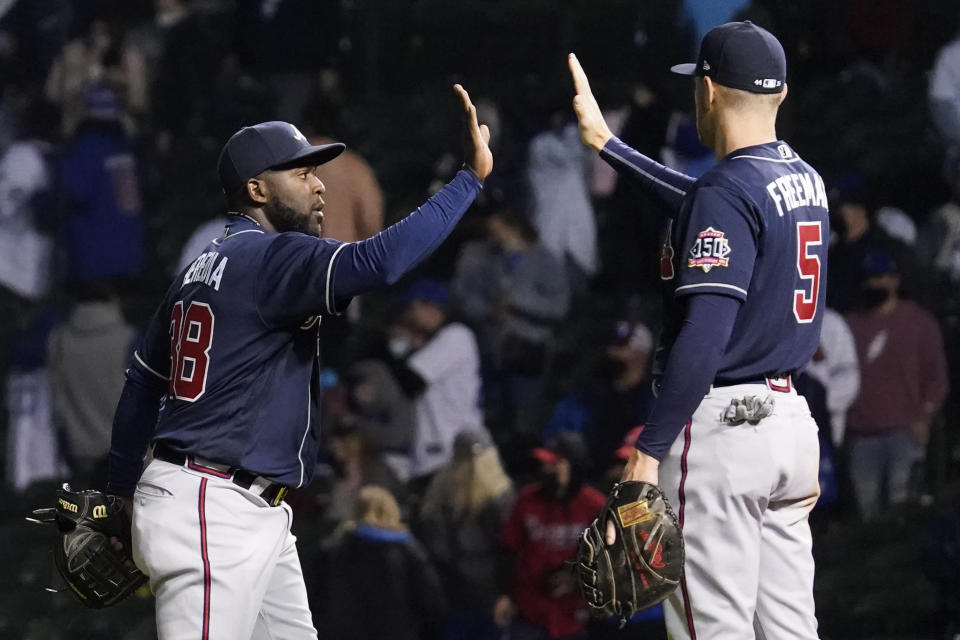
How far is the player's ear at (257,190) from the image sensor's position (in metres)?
3.46

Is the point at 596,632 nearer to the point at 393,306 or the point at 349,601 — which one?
the point at 349,601

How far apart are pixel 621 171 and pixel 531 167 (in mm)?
3759

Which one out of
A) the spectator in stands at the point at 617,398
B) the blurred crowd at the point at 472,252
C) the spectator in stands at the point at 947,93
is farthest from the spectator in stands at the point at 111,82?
the spectator in stands at the point at 947,93

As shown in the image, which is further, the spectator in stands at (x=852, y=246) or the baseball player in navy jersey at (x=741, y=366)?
the spectator in stands at (x=852, y=246)

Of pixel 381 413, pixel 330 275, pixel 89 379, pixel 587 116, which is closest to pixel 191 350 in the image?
pixel 330 275

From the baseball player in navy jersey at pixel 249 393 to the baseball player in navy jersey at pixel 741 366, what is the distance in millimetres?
584

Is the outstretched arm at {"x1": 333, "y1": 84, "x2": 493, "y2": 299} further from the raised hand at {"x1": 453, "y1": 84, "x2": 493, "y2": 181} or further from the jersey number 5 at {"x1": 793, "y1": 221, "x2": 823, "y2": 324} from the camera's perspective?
the jersey number 5 at {"x1": 793, "y1": 221, "x2": 823, "y2": 324}

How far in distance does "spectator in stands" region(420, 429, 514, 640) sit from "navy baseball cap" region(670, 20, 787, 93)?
A: 371cm

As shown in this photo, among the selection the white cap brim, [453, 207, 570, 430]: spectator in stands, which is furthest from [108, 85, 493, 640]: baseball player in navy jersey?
[453, 207, 570, 430]: spectator in stands

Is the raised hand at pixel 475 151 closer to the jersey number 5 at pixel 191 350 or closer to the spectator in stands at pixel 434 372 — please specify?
the jersey number 5 at pixel 191 350

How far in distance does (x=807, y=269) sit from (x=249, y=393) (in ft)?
4.34

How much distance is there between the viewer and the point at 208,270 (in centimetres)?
334

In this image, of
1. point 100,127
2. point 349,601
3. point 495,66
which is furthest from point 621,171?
point 100,127

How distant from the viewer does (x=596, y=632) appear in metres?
6.08
